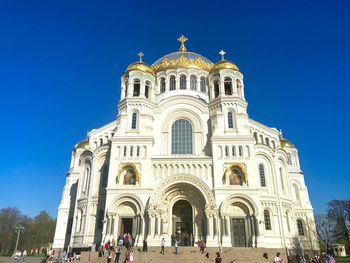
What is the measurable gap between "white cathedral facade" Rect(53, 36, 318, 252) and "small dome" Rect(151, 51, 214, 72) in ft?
23.7

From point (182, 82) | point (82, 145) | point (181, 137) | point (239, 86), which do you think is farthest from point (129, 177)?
point (182, 82)

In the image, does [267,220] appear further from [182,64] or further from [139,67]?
[182,64]

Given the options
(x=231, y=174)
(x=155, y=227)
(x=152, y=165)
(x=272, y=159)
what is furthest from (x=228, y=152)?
(x=155, y=227)

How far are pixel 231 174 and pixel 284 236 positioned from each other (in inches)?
273

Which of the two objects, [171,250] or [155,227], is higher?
[155,227]

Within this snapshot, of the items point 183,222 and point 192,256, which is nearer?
point 192,256

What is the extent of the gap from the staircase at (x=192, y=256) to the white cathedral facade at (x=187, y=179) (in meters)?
Result: 1.86

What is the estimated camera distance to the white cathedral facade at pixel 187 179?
24.8m

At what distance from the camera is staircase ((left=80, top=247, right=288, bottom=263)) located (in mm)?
19516

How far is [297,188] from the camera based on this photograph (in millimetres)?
35875

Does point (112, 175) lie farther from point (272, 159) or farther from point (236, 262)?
point (272, 159)

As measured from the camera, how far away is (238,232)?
24.8 m

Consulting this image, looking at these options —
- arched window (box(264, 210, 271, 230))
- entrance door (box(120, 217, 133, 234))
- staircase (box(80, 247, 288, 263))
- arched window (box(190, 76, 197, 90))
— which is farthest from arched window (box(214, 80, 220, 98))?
staircase (box(80, 247, 288, 263))

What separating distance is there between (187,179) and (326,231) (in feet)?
115
